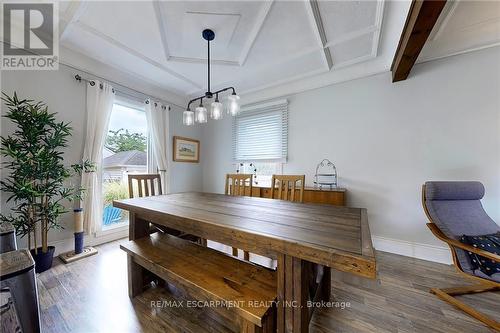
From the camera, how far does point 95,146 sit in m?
2.59

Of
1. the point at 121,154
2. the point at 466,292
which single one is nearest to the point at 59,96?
the point at 121,154

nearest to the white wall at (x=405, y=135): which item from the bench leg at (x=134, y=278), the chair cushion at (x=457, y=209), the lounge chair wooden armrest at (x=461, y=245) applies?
the chair cushion at (x=457, y=209)

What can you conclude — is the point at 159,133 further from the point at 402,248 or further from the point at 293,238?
the point at 402,248

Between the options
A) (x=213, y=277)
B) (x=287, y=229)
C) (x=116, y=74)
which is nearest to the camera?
(x=287, y=229)

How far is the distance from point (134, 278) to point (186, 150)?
2.75m

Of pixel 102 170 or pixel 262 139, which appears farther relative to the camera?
pixel 262 139

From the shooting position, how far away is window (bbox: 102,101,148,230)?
287cm

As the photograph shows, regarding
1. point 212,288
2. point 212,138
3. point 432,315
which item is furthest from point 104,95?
point 432,315

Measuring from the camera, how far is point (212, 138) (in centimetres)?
420

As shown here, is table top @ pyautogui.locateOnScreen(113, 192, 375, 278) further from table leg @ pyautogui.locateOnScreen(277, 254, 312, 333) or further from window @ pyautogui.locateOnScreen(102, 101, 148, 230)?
window @ pyautogui.locateOnScreen(102, 101, 148, 230)

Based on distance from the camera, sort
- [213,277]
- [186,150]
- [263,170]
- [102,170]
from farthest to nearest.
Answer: [186,150], [263,170], [102,170], [213,277]

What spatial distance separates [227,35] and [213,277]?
2376 millimetres

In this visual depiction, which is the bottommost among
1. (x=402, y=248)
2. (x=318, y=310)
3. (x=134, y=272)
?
(x=318, y=310)

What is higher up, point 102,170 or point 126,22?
point 126,22
